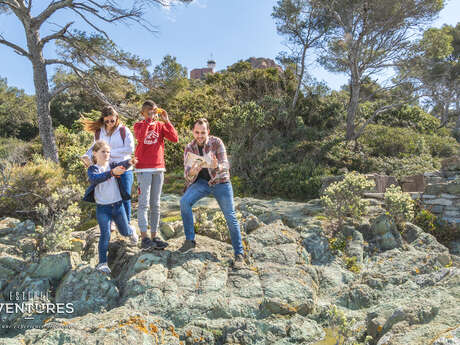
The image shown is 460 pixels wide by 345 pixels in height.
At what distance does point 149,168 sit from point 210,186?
83cm

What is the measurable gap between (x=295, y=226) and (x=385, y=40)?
36.6 feet

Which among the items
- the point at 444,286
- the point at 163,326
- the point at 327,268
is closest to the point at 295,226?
the point at 327,268

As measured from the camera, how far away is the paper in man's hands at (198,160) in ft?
12.3

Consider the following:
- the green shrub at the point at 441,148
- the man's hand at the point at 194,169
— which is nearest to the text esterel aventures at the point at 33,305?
the man's hand at the point at 194,169

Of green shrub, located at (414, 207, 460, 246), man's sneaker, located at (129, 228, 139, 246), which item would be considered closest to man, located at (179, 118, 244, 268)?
man's sneaker, located at (129, 228, 139, 246)

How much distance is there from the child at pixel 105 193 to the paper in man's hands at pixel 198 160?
655mm

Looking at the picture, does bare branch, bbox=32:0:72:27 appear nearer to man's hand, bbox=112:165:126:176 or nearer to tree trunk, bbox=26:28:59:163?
tree trunk, bbox=26:28:59:163

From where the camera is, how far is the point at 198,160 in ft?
12.4

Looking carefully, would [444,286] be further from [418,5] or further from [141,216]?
[418,5]

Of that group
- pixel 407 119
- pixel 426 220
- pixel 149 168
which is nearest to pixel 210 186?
pixel 149 168

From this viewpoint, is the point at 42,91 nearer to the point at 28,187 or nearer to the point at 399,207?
the point at 28,187

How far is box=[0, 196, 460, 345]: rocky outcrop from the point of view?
98.9 inches

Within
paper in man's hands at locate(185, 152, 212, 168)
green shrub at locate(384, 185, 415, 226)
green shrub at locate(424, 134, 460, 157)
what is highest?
green shrub at locate(424, 134, 460, 157)

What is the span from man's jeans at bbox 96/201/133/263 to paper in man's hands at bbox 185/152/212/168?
99 cm
